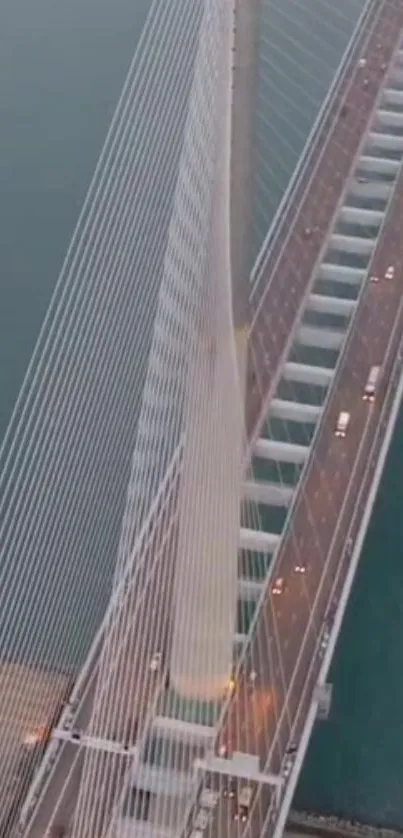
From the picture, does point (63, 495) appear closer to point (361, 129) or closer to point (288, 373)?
point (288, 373)

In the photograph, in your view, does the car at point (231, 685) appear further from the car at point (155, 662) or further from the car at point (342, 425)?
the car at point (342, 425)

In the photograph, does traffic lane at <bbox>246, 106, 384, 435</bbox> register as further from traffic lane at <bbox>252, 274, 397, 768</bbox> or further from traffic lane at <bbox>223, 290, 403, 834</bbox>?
traffic lane at <bbox>223, 290, 403, 834</bbox>

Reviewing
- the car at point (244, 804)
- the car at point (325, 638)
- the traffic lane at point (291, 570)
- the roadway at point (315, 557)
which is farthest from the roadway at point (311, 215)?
the car at point (244, 804)

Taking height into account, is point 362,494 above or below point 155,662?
above

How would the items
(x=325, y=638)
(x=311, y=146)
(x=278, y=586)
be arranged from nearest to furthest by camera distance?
1. (x=325, y=638)
2. (x=278, y=586)
3. (x=311, y=146)

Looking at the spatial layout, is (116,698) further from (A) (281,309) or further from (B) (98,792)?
(A) (281,309)

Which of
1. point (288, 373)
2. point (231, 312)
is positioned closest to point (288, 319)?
point (288, 373)

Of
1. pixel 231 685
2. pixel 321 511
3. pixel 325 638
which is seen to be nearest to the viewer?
pixel 231 685

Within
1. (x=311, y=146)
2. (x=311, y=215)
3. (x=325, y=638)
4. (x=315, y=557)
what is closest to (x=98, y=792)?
(x=325, y=638)
